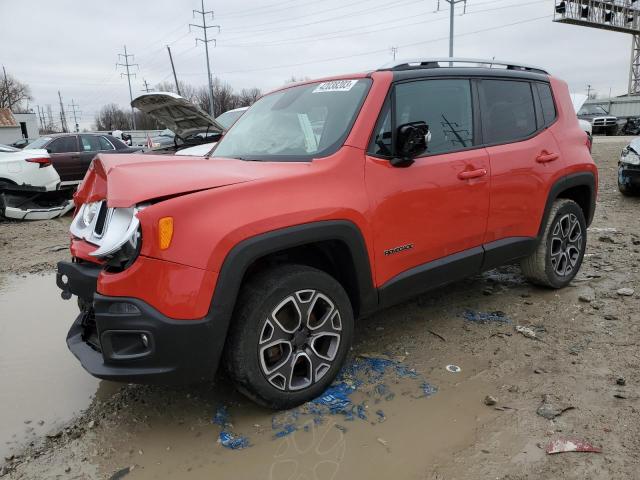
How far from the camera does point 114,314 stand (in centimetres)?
230

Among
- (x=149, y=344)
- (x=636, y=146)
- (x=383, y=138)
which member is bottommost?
(x=149, y=344)

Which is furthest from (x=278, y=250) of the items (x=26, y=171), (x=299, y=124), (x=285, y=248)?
(x=26, y=171)

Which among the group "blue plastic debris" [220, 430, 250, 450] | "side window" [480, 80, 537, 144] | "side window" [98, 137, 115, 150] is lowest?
"blue plastic debris" [220, 430, 250, 450]

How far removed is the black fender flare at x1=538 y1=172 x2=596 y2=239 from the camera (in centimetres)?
403

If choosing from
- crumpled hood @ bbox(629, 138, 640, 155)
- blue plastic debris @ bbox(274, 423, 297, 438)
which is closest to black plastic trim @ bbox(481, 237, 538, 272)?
blue plastic debris @ bbox(274, 423, 297, 438)

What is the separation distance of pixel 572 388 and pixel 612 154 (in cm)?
1389

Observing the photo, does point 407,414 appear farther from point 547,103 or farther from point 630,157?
point 630,157

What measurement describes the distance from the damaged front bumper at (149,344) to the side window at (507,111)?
2.44m

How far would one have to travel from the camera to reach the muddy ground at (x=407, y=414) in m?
2.34

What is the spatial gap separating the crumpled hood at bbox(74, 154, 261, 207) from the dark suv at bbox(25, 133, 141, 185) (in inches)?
348

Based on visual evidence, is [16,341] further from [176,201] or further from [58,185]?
[58,185]

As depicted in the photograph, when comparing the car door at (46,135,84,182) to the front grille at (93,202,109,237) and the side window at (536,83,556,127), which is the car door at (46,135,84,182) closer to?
the front grille at (93,202,109,237)

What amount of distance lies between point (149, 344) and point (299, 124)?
67.3 inches

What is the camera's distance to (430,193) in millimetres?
3125
